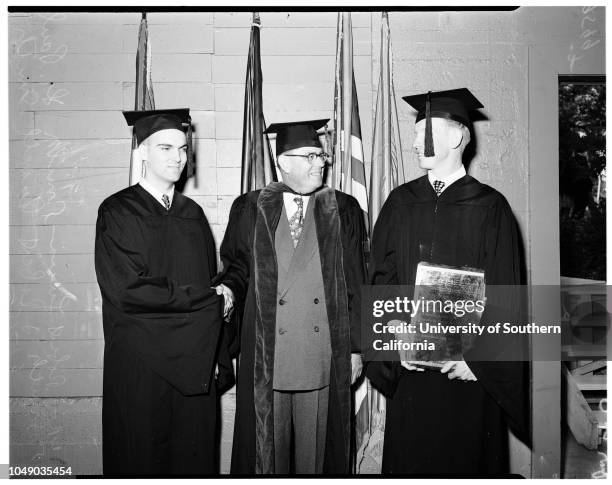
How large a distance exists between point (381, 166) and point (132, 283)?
4.22 feet

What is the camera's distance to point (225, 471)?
2990 mm

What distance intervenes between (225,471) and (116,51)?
6.90ft

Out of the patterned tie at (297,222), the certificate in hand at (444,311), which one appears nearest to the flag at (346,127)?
the patterned tie at (297,222)

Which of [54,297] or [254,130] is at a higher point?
[254,130]

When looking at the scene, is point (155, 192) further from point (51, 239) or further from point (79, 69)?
point (79, 69)

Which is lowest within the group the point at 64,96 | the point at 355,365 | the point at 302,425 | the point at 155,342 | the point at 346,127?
the point at 302,425

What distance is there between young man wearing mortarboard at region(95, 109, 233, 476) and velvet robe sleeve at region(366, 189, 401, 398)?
0.69 m

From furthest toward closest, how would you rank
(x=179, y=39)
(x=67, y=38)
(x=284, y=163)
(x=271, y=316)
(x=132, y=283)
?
(x=179, y=39)
(x=67, y=38)
(x=284, y=163)
(x=271, y=316)
(x=132, y=283)

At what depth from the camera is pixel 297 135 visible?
2.65 m

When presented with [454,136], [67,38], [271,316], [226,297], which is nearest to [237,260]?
[226,297]

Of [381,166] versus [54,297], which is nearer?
[54,297]

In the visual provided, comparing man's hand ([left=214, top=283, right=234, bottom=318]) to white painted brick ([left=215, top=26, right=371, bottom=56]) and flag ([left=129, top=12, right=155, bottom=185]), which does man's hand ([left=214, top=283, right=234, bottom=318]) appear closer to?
flag ([left=129, top=12, right=155, bottom=185])

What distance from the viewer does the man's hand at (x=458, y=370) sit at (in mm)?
2516

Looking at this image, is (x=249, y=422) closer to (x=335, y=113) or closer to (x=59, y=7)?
(x=335, y=113)
